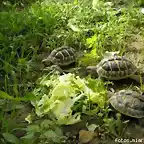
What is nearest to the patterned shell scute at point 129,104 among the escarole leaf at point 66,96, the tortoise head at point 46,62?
the escarole leaf at point 66,96

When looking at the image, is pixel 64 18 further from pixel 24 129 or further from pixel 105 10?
pixel 24 129

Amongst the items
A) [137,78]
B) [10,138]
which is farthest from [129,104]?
[10,138]

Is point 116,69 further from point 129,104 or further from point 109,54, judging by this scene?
point 129,104

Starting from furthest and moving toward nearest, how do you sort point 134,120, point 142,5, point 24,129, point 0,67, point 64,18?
1. point 142,5
2. point 64,18
3. point 0,67
4. point 134,120
5. point 24,129

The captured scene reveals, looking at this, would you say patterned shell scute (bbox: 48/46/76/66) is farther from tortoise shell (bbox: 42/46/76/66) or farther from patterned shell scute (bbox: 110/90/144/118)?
patterned shell scute (bbox: 110/90/144/118)

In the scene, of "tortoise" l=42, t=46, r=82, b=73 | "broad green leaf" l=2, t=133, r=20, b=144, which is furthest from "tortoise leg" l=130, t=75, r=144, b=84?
"broad green leaf" l=2, t=133, r=20, b=144

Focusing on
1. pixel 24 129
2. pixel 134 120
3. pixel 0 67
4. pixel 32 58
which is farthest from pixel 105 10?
pixel 24 129
